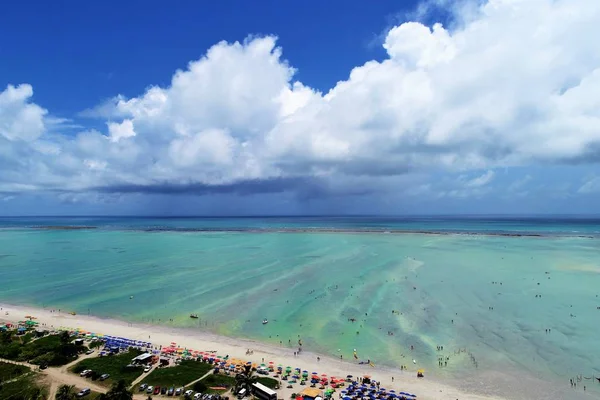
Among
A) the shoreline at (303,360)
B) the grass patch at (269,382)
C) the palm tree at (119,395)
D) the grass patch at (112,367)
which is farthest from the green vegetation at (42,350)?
the grass patch at (269,382)

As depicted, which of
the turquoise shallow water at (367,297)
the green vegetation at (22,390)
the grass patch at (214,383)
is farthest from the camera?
the turquoise shallow water at (367,297)

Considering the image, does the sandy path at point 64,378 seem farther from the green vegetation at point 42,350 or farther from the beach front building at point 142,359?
the beach front building at point 142,359

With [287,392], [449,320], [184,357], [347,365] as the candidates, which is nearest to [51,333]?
[184,357]

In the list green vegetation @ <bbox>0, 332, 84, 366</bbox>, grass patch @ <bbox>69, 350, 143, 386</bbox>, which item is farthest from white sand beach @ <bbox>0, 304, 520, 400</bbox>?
grass patch @ <bbox>69, 350, 143, 386</bbox>

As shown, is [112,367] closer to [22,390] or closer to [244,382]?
[22,390]

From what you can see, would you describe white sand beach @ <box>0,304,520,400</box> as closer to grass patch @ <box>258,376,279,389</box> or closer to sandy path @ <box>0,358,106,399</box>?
grass patch @ <box>258,376,279,389</box>

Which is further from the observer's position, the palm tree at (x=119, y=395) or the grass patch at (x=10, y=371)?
the grass patch at (x=10, y=371)

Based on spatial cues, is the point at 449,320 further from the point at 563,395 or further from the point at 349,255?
the point at 349,255

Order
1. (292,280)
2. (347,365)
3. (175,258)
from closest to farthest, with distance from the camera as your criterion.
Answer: (347,365), (292,280), (175,258)
